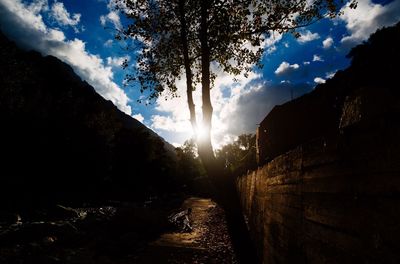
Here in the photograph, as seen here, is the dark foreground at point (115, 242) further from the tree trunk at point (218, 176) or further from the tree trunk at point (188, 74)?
the tree trunk at point (188, 74)

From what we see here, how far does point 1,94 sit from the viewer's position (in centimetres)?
2720

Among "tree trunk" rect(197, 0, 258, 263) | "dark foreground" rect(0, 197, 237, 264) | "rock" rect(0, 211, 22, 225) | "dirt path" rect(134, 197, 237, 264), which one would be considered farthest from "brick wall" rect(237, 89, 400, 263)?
"rock" rect(0, 211, 22, 225)

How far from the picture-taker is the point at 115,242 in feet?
38.0

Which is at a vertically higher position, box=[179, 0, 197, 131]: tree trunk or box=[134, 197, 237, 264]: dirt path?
box=[179, 0, 197, 131]: tree trunk

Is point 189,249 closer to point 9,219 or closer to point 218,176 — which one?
point 218,176

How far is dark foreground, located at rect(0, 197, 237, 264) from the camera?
950 centimetres

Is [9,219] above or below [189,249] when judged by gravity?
above

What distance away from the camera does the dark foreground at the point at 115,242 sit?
9500 mm

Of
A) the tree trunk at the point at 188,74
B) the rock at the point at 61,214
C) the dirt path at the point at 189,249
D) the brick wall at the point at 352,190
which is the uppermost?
the tree trunk at the point at 188,74

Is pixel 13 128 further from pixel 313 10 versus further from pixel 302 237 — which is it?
pixel 302 237

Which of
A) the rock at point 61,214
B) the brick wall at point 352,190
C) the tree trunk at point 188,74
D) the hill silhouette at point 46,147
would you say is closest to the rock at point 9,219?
the rock at point 61,214

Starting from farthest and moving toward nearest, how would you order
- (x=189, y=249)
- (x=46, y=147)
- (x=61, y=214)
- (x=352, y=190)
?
(x=46, y=147), (x=61, y=214), (x=189, y=249), (x=352, y=190)

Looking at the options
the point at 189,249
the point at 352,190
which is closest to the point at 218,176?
the point at 189,249

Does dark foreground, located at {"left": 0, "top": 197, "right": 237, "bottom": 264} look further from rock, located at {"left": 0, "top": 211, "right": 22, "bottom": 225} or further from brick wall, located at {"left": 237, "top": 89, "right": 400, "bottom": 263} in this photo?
brick wall, located at {"left": 237, "top": 89, "right": 400, "bottom": 263}
